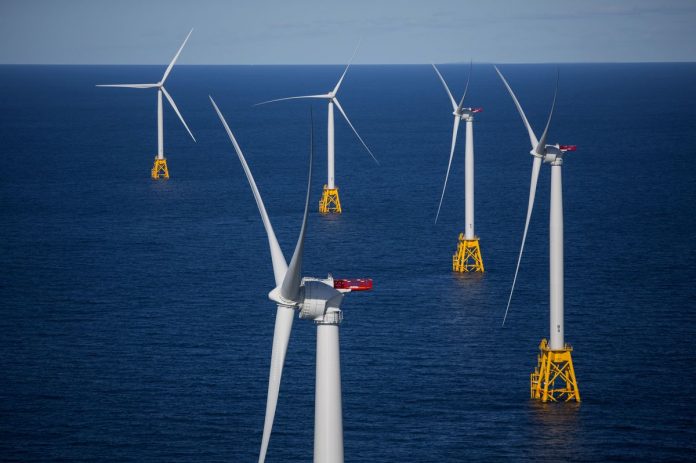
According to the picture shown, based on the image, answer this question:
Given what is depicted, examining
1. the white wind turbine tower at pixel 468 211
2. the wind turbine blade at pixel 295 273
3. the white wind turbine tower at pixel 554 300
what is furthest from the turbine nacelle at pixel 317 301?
the white wind turbine tower at pixel 468 211

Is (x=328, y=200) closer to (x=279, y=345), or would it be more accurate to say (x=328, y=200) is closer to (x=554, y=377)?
(x=554, y=377)

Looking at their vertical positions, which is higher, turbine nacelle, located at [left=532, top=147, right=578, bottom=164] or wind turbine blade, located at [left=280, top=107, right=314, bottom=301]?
turbine nacelle, located at [left=532, top=147, right=578, bottom=164]

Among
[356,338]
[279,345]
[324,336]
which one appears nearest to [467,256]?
[356,338]

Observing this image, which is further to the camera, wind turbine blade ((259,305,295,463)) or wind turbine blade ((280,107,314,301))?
wind turbine blade ((259,305,295,463))

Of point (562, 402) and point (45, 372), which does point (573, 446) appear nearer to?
point (562, 402)

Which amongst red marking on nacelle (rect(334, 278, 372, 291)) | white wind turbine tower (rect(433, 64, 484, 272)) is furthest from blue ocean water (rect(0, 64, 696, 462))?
red marking on nacelle (rect(334, 278, 372, 291))

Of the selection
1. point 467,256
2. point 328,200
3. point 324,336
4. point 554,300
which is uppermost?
point 328,200

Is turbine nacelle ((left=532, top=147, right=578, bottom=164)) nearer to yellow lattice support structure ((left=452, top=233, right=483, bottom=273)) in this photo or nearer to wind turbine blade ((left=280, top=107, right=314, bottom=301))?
wind turbine blade ((left=280, top=107, right=314, bottom=301))
